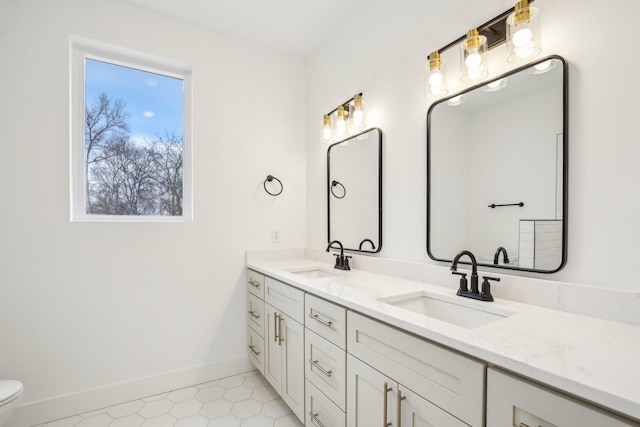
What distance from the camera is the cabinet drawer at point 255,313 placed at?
2053 mm

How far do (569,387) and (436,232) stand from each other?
0.98 meters

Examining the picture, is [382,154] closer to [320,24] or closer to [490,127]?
[490,127]

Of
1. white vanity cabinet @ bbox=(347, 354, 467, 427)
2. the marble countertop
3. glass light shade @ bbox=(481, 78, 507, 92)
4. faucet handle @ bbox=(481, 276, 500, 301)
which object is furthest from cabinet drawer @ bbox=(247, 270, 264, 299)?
glass light shade @ bbox=(481, 78, 507, 92)

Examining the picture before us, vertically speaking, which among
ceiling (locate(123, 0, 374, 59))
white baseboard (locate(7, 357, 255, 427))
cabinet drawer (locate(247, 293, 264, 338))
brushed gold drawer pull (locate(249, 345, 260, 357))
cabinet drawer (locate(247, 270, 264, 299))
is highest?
ceiling (locate(123, 0, 374, 59))

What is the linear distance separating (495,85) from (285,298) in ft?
4.76

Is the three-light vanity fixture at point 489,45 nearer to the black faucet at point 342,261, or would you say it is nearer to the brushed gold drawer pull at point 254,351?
the black faucet at point 342,261

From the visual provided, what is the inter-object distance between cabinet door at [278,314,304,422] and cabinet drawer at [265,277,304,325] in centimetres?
4

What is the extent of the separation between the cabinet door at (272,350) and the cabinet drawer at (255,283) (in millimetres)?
140

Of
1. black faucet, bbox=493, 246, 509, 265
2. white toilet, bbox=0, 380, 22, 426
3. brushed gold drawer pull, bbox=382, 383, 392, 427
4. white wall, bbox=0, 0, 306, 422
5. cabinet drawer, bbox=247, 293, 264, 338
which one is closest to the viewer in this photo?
brushed gold drawer pull, bbox=382, 383, 392, 427

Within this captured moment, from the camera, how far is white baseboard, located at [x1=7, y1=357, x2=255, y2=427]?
1721mm

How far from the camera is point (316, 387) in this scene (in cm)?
144

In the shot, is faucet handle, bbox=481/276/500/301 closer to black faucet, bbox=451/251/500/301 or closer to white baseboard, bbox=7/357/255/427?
black faucet, bbox=451/251/500/301

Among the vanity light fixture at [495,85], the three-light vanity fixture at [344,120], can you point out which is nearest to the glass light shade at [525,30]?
the vanity light fixture at [495,85]

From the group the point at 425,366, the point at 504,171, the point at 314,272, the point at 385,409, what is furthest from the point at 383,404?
the point at 314,272
